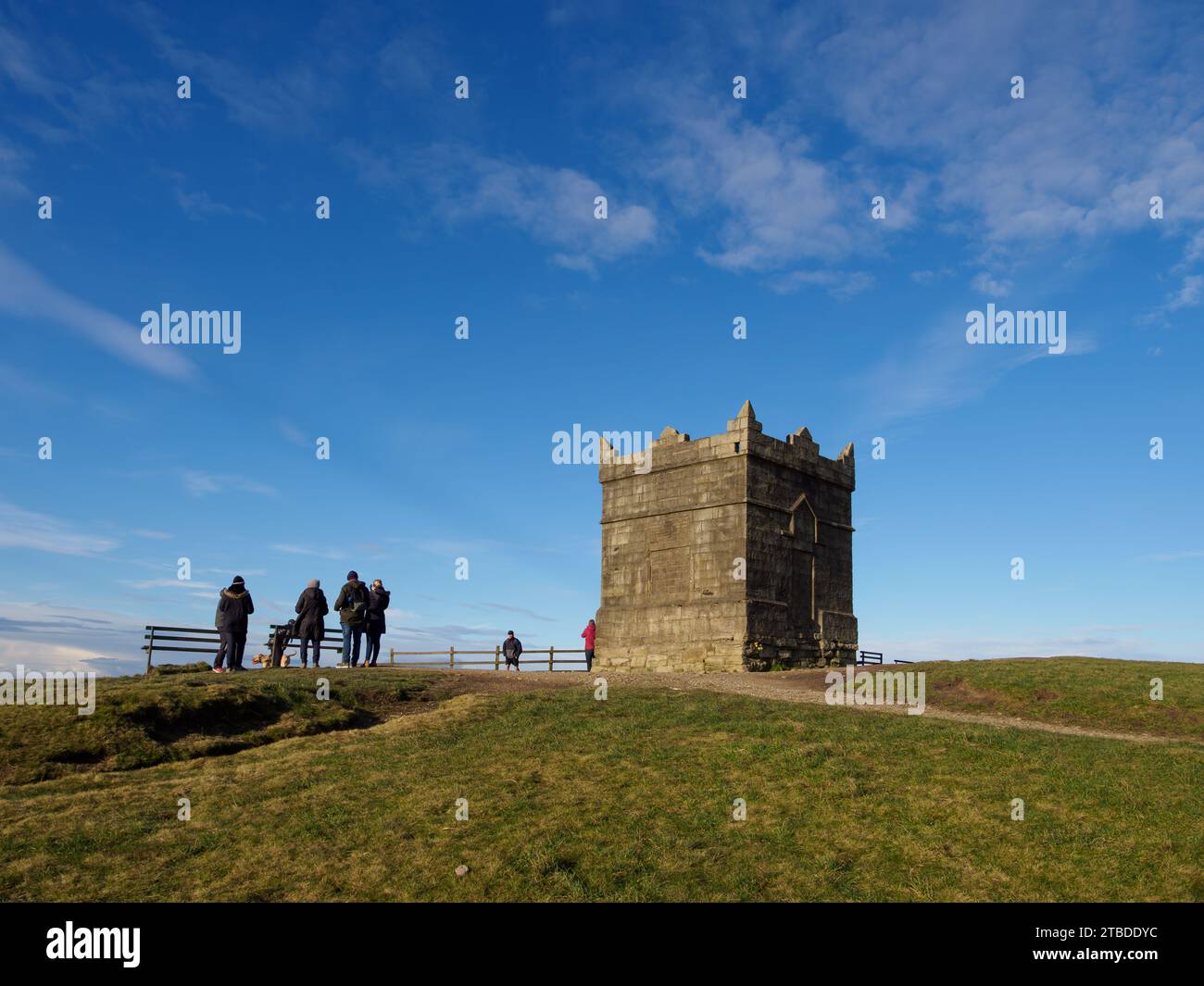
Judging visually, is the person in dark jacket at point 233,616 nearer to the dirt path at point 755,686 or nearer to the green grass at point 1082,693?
the dirt path at point 755,686

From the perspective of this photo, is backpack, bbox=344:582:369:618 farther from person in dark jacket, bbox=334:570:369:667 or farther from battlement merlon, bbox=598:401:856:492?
battlement merlon, bbox=598:401:856:492

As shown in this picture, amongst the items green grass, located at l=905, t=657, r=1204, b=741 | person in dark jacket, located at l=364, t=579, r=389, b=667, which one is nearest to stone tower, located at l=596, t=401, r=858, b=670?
green grass, located at l=905, t=657, r=1204, b=741

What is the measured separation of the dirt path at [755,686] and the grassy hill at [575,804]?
1172 mm

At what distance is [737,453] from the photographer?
30.6 metres

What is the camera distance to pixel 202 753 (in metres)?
16.5

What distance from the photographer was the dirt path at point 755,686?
19219 mm

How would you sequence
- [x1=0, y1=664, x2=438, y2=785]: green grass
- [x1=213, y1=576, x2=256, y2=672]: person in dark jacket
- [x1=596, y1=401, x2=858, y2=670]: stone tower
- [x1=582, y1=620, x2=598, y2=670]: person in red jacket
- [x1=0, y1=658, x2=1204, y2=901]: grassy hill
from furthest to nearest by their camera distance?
[x1=582, y1=620, x2=598, y2=670]: person in red jacket < [x1=596, y1=401, x2=858, y2=670]: stone tower < [x1=213, y1=576, x2=256, y2=672]: person in dark jacket < [x1=0, y1=664, x2=438, y2=785]: green grass < [x1=0, y1=658, x2=1204, y2=901]: grassy hill

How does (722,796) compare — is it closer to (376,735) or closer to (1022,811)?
(1022,811)

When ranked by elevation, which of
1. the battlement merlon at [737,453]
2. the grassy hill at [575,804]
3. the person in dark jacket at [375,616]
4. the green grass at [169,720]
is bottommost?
the grassy hill at [575,804]

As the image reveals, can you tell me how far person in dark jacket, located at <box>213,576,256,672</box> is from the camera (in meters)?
22.8

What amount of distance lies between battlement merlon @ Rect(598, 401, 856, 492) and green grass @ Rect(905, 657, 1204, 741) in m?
8.97

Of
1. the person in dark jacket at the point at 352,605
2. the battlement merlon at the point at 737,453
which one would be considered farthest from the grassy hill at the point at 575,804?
the battlement merlon at the point at 737,453
